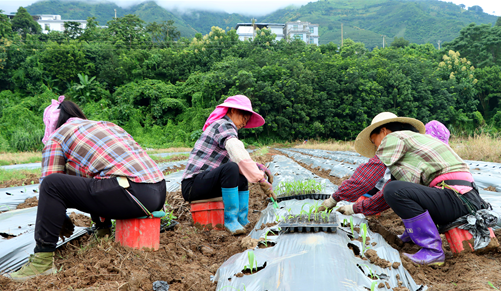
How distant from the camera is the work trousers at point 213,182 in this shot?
2574 mm

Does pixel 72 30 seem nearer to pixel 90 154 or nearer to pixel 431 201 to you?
pixel 90 154

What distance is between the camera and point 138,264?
1759 mm

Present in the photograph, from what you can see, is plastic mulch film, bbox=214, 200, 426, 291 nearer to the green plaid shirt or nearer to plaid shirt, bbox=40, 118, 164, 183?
the green plaid shirt

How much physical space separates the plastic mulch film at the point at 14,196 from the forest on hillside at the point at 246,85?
1637 centimetres

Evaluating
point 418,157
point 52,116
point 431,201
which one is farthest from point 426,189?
point 52,116

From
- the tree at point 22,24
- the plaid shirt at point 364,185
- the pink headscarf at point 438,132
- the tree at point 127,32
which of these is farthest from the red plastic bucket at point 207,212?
the tree at point 22,24

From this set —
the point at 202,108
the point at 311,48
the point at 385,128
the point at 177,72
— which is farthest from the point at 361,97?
the point at 385,128

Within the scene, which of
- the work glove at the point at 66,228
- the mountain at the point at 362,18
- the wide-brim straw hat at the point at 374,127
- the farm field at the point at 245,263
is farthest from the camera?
the mountain at the point at 362,18

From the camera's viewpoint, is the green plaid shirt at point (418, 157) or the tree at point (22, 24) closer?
the green plaid shirt at point (418, 157)

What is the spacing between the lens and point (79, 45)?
2655cm

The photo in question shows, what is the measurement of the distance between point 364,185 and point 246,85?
19.6m

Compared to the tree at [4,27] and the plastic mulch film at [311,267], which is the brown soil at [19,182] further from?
the tree at [4,27]

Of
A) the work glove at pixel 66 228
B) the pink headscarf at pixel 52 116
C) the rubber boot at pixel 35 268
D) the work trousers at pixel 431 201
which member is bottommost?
the rubber boot at pixel 35 268

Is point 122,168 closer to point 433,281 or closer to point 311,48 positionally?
point 433,281
